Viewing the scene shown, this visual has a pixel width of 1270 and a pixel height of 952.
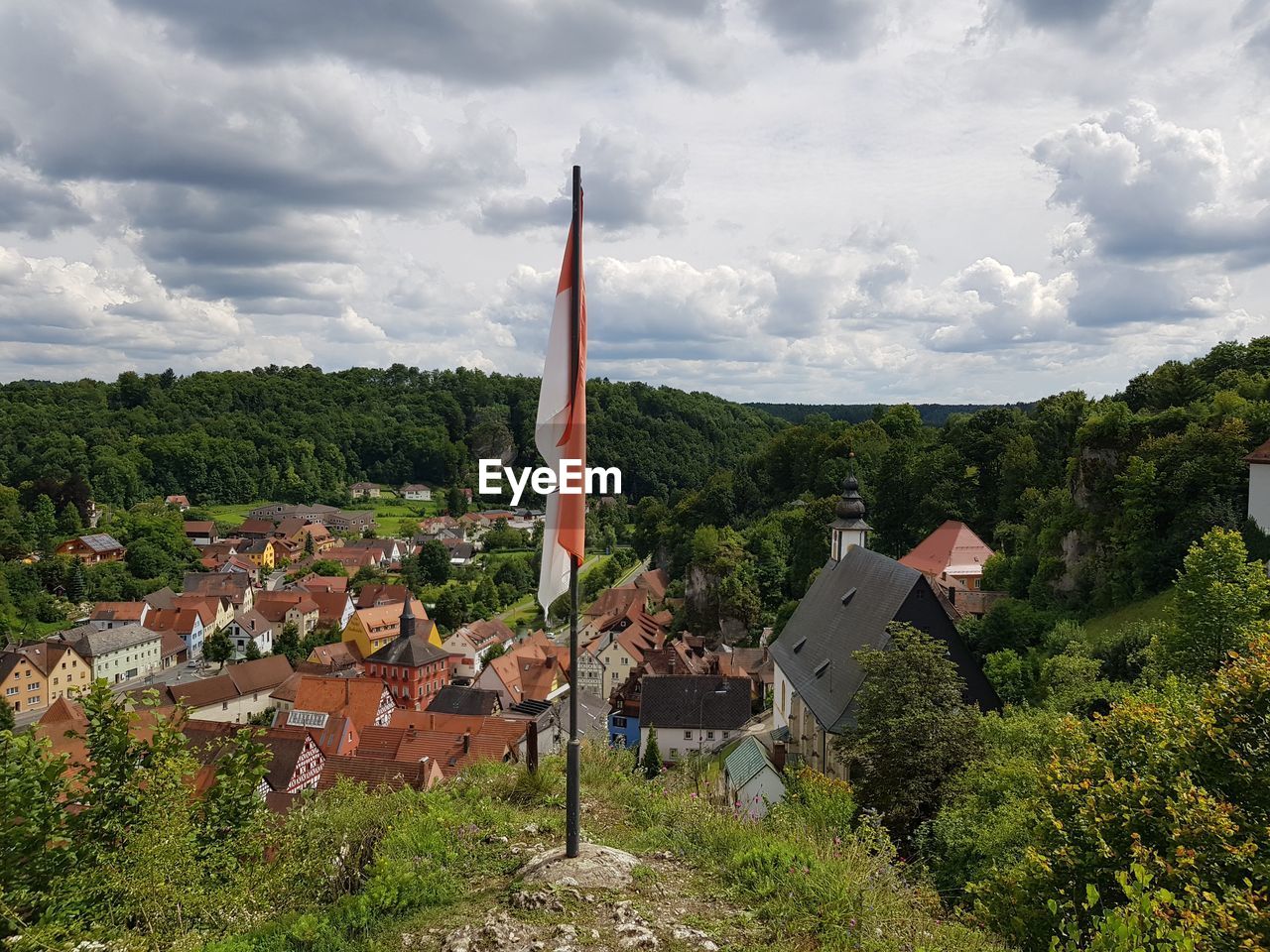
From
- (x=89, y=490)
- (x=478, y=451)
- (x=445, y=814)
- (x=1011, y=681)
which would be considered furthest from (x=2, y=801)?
(x=478, y=451)

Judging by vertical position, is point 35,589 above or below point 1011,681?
below

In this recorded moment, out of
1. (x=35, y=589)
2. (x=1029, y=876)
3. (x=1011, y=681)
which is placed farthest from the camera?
(x=35, y=589)

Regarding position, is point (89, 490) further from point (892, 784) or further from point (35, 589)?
point (892, 784)

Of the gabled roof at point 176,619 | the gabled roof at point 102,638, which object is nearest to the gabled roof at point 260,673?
the gabled roof at point 102,638

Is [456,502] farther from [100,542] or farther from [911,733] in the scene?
[911,733]

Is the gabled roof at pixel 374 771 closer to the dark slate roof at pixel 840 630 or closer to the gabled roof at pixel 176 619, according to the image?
the dark slate roof at pixel 840 630

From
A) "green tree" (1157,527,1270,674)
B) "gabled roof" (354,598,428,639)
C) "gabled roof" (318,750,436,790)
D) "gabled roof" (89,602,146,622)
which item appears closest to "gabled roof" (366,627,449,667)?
"gabled roof" (354,598,428,639)

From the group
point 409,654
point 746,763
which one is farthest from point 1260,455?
point 409,654

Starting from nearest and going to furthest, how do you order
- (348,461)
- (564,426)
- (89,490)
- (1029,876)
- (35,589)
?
(564,426)
(1029,876)
(35,589)
(89,490)
(348,461)

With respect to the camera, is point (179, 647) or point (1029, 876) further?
point (179, 647)
